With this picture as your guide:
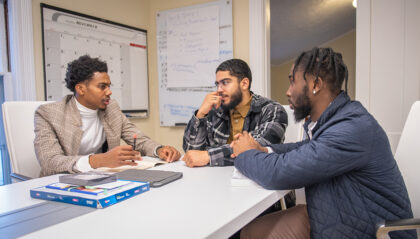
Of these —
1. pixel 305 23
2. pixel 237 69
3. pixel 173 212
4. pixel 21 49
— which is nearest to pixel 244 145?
pixel 173 212

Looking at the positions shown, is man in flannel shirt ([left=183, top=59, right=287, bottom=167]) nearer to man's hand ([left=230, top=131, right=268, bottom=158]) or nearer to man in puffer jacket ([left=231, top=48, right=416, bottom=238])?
man's hand ([left=230, top=131, right=268, bottom=158])

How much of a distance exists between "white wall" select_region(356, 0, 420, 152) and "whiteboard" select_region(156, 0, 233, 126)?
1.16 m

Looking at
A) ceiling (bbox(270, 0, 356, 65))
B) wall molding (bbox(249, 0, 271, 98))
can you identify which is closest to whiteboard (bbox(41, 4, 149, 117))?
wall molding (bbox(249, 0, 271, 98))

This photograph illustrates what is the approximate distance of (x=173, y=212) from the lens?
0.74 metres

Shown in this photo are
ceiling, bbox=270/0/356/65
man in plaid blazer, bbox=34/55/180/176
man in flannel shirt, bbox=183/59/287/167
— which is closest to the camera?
man in plaid blazer, bbox=34/55/180/176

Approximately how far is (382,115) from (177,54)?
6.54ft

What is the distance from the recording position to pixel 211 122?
5.67 feet

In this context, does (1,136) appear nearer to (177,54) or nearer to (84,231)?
(177,54)

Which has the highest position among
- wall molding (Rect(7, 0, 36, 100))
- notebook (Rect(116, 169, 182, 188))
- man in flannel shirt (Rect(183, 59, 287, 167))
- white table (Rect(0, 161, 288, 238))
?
wall molding (Rect(7, 0, 36, 100))

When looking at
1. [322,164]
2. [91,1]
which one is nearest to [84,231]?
[322,164]

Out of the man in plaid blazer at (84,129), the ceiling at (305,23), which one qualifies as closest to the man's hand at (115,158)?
the man in plaid blazer at (84,129)

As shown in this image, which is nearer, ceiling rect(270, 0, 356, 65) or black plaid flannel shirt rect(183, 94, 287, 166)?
black plaid flannel shirt rect(183, 94, 287, 166)

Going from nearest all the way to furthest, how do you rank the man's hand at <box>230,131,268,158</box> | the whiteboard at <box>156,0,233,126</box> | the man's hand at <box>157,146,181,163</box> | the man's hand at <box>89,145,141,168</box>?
the man's hand at <box>230,131,268,158</box>
the man's hand at <box>89,145,141,168</box>
the man's hand at <box>157,146,181,163</box>
the whiteboard at <box>156,0,233,126</box>

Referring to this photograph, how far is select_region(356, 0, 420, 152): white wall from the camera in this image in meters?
2.11
